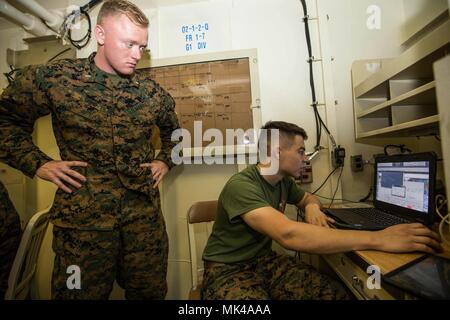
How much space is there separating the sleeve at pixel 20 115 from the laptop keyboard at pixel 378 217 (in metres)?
1.37

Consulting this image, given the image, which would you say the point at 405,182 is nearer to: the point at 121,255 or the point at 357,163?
the point at 357,163

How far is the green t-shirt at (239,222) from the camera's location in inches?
35.1

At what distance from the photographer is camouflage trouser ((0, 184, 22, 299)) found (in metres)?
1.09

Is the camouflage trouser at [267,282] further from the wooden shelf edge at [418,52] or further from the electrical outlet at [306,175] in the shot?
the wooden shelf edge at [418,52]

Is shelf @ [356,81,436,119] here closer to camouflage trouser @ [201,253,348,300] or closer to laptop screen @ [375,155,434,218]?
laptop screen @ [375,155,434,218]

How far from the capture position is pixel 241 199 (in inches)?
35.2

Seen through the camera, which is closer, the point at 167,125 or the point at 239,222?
the point at 239,222

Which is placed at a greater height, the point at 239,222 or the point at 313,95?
the point at 313,95

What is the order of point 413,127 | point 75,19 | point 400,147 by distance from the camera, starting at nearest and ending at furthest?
1. point 413,127
2. point 400,147
3. point 75,19

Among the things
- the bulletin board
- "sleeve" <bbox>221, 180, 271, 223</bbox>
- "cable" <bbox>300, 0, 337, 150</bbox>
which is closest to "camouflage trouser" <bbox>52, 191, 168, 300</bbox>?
"sleeve" <bbox>221, 180, 271, 223</bbox>

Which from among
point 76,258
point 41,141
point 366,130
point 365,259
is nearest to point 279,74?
point 366,130

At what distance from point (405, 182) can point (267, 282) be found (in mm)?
752

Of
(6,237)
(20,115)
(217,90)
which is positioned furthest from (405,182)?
(6,237)

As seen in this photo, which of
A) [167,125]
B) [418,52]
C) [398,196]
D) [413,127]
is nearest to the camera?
[418,52]
